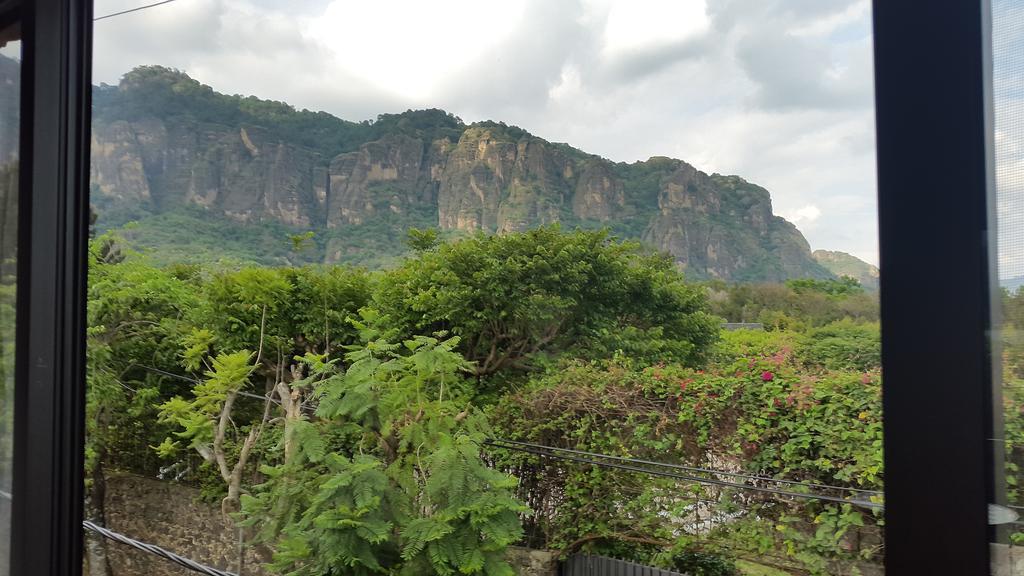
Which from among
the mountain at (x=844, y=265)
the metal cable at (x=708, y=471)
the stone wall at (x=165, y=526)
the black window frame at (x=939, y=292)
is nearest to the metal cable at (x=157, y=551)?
the black window frame at (x=939, y=292)

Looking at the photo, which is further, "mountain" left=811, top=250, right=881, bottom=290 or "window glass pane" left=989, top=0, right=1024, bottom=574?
"mountain" left=811, top=250, right=881, bottom=290

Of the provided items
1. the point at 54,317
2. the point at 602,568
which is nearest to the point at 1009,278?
the point at 54,317

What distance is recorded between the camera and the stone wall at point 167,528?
2.82 m

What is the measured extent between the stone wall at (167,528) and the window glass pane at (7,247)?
2188mm

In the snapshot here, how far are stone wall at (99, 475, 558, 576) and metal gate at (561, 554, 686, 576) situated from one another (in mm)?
1409

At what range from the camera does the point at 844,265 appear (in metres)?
2.55

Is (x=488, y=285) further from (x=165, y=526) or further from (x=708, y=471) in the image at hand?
(x=165, y=526)

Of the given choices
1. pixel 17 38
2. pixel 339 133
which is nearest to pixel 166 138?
pixel 339 133

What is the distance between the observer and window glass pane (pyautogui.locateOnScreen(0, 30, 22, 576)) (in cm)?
73

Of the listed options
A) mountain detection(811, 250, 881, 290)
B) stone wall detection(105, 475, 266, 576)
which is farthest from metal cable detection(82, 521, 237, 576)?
mountain detection(811, 250, 881, 290)

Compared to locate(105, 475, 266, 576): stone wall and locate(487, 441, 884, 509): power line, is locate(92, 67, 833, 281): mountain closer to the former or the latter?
locate(487, 441, 884, 509): power line

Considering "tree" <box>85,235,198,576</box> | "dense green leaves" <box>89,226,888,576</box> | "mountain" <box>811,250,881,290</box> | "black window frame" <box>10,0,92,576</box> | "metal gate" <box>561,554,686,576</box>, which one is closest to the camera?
"black window frame" <box>10,0,92,576</box>

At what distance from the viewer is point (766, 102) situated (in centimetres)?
284

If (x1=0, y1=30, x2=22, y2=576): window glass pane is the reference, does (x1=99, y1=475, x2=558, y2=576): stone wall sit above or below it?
below
